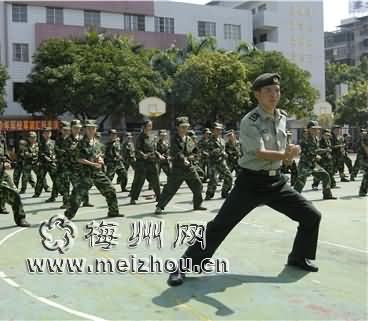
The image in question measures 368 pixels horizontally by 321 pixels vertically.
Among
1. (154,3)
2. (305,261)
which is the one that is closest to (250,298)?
(305,261)

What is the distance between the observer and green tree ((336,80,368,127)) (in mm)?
40250

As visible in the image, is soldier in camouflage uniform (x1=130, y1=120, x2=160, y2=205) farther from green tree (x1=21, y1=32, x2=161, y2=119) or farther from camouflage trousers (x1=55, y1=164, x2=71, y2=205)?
green tree (x1=21, y1=32, x2=161, y2=119)

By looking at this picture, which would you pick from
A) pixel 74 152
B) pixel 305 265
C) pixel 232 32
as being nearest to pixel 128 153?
pixel 74 152

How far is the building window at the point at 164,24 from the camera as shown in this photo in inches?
1650

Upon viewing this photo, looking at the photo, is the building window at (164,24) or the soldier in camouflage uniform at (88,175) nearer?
the soldier in camouflage uniform at (88,175)

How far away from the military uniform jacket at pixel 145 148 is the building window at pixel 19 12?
28.9 m

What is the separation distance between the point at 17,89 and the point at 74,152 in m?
27.9

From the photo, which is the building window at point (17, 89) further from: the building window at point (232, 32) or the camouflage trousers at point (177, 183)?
the camouflage trousers at point (177, 183)

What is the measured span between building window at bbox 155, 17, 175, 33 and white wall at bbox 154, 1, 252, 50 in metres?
0.31

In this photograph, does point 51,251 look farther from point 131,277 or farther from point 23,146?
point 23,146

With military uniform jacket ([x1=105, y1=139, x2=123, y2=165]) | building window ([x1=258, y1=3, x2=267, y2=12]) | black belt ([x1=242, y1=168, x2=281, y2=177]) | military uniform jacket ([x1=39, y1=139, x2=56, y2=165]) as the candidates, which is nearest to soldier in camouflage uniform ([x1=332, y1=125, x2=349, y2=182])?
military uniform jacket ([x1=105, y1=139, x2=123, y2=165])

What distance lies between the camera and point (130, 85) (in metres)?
29.9

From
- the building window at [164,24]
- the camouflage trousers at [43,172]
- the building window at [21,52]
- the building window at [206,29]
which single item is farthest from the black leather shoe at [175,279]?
the building window at [206,29]

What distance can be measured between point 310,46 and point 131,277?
157ft
